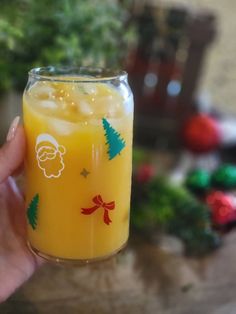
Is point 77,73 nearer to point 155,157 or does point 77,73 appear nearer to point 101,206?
A: point 101,206

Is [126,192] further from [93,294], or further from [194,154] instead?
[194,154]

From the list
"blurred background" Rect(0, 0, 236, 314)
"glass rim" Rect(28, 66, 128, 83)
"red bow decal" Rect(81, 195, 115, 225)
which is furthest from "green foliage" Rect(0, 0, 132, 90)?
"red bow decal" Rect(81, 195, 115, 225)

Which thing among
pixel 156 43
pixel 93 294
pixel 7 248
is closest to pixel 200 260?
pixel 93 294

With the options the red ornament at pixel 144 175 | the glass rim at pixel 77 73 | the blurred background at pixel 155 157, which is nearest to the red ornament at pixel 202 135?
the blurred background at pixel 155 157

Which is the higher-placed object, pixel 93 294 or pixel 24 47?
pixel 24 47

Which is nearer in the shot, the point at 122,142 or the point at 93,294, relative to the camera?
the point at 122,142

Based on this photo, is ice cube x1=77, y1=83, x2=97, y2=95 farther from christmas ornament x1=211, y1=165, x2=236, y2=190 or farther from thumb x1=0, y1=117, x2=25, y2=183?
christmas ornament x1=211, y1=165, x2=236, y2=190
